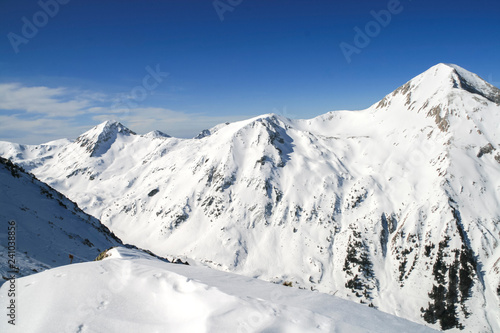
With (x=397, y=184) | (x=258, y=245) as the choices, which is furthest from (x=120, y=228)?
(x=397, y=184)

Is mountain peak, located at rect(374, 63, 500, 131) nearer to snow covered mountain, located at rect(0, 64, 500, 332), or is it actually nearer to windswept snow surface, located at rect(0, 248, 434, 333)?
snow covered mountain, located at rect(0, 64, 500, 332)

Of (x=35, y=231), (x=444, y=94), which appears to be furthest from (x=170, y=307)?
(x=444, y=94)

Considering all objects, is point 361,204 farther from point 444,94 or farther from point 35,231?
point 35,231

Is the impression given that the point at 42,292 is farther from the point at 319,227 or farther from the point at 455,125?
the point at 455,125

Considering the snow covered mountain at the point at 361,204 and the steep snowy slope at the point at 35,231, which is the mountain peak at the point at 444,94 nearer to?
the snow covered mountain at the point at 361,204

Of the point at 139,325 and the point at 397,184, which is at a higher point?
the point at 397,184

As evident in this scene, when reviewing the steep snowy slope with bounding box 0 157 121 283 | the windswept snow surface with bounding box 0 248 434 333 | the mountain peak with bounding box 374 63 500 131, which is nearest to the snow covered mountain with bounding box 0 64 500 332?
the mountain peak with bounding box 374 63 500 131
